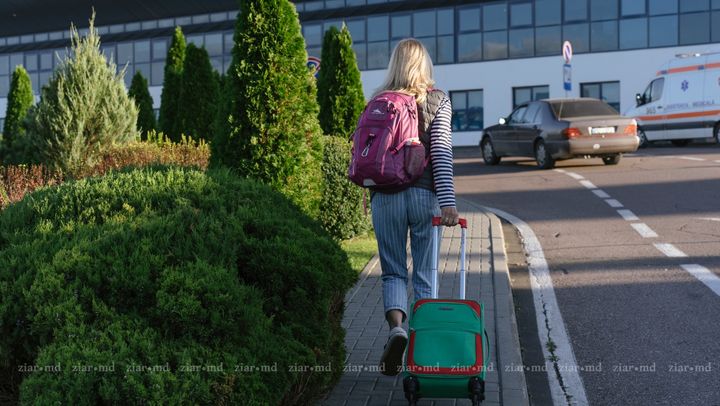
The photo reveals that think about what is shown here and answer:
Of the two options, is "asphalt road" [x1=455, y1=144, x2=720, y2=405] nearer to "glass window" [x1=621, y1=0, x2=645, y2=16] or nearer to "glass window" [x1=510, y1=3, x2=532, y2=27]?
"glass window" [x1=621, y1=0, x2=645, y2=16]

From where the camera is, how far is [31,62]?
54812 mm

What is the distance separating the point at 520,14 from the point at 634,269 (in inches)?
1338

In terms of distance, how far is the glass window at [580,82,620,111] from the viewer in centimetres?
3947

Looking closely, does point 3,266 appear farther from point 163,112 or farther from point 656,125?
point 656,125

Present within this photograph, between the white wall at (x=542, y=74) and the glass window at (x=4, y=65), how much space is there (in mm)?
24403

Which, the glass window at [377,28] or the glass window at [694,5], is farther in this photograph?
the glass window at [377,28]

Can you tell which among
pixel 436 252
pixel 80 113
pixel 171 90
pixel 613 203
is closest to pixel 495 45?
pixel 171 90

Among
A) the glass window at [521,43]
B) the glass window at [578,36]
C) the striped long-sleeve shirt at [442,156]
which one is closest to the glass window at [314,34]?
the glass window at [521,43]

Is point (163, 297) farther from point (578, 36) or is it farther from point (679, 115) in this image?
point (578, 36)

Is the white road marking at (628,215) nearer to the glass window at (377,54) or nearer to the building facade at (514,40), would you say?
the building facade at (514,40)

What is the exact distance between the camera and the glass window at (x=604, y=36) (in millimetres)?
39188

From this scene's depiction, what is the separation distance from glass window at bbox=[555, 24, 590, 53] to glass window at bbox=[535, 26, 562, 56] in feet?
1.22

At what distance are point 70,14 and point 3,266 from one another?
5157 cm

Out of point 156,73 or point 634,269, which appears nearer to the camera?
point 634,269
